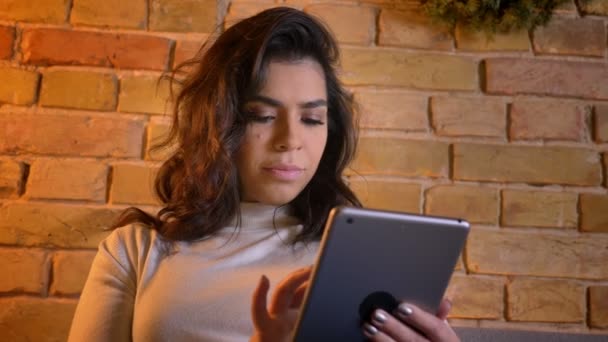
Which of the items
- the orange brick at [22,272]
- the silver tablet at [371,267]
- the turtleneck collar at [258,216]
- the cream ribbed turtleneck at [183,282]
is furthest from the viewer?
the orange brick at [22,272]

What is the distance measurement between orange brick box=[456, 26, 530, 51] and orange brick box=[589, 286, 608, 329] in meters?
0.50

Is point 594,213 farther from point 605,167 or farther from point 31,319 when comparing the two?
point 31,319

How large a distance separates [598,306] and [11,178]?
3.79 ft

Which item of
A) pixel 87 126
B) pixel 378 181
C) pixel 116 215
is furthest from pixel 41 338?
pixel 378 181

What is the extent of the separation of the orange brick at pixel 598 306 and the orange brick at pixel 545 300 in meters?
0.02

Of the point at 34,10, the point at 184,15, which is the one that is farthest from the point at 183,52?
the point at 34,10

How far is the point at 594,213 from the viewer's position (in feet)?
3.54

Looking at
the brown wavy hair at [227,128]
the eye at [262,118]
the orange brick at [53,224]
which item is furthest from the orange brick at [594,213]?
the orange brick at [53,224]

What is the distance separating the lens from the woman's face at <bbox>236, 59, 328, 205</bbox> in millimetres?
837

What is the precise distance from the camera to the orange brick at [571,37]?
3.63 ft

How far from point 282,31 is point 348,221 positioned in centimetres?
47

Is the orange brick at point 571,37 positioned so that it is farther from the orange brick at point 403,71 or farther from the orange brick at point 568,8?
the orange brick at point 403,71

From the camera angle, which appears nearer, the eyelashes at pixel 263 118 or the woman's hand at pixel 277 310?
the woman's hand at pixel 277 310

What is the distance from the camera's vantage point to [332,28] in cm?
110
